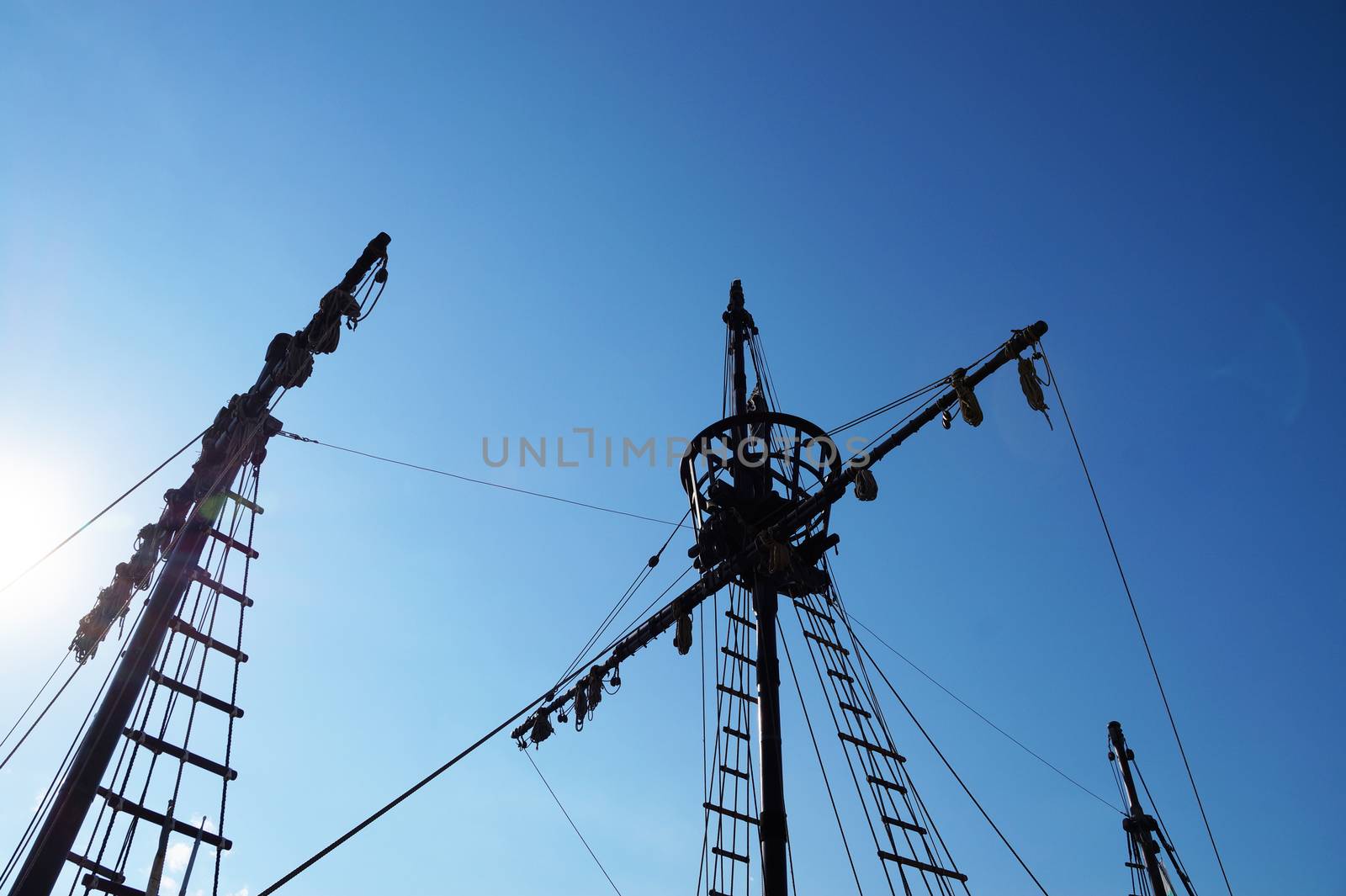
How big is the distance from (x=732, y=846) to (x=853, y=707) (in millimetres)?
3619

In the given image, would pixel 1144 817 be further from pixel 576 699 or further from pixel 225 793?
pixel 225 793

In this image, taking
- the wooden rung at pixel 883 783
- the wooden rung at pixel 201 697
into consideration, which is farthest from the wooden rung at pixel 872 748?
the wooden rung at pixel 201 697

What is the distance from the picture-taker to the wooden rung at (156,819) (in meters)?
12.0

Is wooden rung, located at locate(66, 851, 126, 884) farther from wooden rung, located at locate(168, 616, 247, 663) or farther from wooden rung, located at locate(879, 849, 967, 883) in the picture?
wooden rung, located at locate(879, 849, 967, 883)

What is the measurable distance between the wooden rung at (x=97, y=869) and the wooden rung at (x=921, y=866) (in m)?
11.8

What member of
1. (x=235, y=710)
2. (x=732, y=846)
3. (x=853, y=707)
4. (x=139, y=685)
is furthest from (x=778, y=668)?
A: (x=139, y=685)

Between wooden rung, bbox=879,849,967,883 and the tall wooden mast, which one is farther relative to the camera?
wooden rung, bbox=879,849,967,883

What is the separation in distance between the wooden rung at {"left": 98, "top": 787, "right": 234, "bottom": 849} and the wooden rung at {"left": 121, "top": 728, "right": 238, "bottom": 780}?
2.55 ft

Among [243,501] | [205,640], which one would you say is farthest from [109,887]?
[243,501]

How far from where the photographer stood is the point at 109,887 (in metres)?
12.0

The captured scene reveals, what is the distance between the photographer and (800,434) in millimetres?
18469

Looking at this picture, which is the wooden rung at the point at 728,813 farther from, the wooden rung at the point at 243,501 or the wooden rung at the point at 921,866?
the wooden rung at the point at 243,501

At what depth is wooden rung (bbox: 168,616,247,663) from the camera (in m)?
13.8

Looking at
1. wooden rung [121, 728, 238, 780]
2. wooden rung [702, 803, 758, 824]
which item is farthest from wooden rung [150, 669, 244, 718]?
wooden rung [702, 803, 758, 824]
